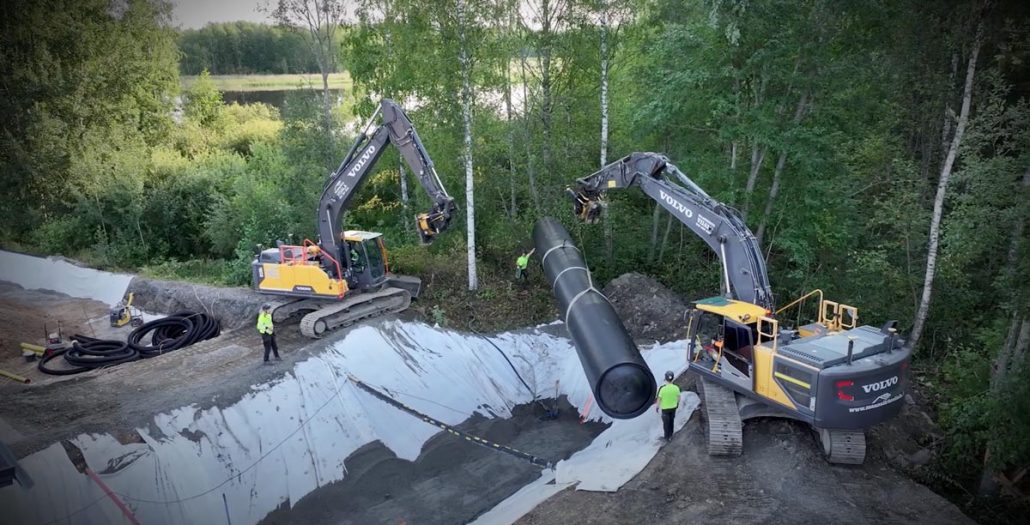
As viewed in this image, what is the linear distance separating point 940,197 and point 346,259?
12.4 m

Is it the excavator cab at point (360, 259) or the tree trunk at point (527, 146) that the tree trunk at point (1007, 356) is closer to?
the tree trunk at point (527, 146)

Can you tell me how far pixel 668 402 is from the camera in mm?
9844

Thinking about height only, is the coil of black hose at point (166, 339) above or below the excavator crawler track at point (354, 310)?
below

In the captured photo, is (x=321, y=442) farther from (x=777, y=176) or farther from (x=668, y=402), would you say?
(x=777, y=176)

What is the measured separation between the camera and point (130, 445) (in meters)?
8.91

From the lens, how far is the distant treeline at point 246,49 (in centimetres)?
1798

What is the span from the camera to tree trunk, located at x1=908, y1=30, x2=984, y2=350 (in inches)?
415

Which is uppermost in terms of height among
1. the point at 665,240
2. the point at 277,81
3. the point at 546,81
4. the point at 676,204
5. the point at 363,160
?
the point at 277,81

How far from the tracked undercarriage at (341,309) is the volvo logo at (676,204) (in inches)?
269

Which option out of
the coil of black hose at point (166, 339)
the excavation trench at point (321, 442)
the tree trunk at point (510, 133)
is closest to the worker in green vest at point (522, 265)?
the tree trunk at point (510, 133)

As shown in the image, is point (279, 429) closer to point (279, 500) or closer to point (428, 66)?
point (279, 500)

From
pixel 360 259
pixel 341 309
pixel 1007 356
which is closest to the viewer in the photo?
pixel 1007 356

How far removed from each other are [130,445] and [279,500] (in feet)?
7.40

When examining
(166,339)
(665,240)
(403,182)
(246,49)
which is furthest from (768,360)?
(246,49)
